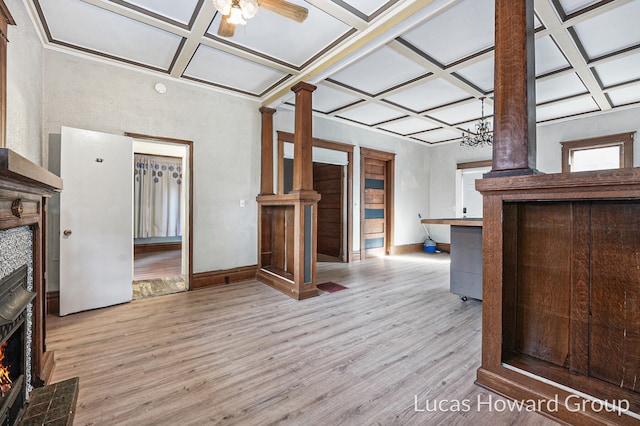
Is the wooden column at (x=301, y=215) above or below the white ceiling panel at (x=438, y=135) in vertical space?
below

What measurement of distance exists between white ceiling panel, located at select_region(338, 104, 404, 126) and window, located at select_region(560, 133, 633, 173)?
11.0ft

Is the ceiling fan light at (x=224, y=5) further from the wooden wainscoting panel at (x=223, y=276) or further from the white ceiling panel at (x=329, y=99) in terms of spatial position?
the wooden wainscoting panel at (x=223, y=276)

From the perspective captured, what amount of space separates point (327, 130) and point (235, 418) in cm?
497

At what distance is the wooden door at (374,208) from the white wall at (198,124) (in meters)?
2.79

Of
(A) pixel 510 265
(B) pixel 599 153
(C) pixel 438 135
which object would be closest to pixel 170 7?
(A) pixel 510 265

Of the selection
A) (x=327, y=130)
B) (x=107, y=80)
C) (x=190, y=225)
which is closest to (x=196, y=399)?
(x=190, y=225)

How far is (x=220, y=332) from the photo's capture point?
259 cm

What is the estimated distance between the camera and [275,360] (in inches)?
83.7

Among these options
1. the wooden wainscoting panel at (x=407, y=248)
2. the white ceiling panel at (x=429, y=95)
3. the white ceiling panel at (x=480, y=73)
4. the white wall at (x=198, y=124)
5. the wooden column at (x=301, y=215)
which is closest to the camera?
the white wall at (x=198, y=124)

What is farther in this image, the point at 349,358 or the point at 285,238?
the point at 285,238

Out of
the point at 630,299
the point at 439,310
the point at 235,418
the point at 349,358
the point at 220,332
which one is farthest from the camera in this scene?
the point at 439,310

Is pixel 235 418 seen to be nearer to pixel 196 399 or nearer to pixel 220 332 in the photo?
pixel 196 399

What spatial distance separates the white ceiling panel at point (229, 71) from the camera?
332cm

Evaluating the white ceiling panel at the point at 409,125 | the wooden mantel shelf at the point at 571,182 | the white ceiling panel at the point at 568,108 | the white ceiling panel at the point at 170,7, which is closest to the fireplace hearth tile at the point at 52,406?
the wooden mantel shelf at the point at 571,182
